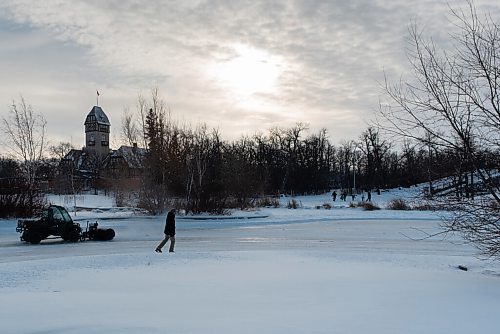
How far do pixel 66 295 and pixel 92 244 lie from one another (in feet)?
40.1

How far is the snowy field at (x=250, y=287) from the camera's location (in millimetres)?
8180

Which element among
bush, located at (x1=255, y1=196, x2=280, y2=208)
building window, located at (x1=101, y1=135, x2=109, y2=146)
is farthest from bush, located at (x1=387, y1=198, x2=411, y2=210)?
building window, located at (x1=101, y1=135, x2=109, y2=146)

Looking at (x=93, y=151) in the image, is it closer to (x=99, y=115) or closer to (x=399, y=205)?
(x=99, y=115)

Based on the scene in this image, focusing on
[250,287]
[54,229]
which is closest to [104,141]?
[54,229]

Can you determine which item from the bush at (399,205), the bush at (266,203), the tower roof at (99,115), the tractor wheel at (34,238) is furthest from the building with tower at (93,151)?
the tractor wheel at (34,238)

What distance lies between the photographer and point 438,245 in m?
21.2

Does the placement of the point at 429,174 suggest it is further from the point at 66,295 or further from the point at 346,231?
the point at 346,231

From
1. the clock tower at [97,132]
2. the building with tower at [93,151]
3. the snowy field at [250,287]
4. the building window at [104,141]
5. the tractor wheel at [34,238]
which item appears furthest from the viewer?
the building window at [104,141]

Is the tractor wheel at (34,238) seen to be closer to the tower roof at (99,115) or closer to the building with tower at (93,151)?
the building with tower at (93,151)

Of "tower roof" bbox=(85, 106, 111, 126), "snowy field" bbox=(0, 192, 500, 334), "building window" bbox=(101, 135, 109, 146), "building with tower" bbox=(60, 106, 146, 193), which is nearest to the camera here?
"snowy field" bbox=(0, 192, 500, 334)

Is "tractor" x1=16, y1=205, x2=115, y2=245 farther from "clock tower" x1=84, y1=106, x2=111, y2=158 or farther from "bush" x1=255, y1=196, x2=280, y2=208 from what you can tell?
"clock tower" x1=84, y1=106, x2=111, y2=158

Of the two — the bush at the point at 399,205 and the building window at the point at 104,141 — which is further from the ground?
the building window at the point at 104,141

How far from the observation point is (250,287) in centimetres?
1157

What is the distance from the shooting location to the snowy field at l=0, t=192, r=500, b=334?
26.8 ft
